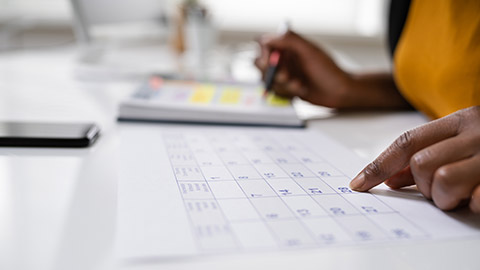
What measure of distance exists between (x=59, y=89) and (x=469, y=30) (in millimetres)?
791

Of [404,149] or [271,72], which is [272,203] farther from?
[271,72]

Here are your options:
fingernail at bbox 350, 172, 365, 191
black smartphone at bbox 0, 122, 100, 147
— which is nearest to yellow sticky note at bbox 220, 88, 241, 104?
black smartphone at bbox 0, 122, 100, 147

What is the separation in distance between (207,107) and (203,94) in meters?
0.10

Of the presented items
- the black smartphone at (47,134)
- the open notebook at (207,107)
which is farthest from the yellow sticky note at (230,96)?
the black smartphone at (47,134)

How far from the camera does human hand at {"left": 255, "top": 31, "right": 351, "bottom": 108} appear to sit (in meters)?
0.93

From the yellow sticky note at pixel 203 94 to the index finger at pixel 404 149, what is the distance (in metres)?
0.42

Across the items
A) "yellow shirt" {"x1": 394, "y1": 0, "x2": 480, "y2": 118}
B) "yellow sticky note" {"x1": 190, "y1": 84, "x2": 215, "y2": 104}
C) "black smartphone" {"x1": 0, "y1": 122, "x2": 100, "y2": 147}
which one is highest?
"yellow sticky note" {"x1": 190, "y1": 84, "x2": 215, "y2": 104}

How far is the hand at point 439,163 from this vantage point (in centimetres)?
44

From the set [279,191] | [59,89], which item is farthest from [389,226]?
[59,89]

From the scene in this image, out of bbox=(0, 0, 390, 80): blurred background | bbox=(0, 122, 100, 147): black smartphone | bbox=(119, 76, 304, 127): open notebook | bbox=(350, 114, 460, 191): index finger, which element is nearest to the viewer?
bbox=(350, 114, 460, 191): index finger

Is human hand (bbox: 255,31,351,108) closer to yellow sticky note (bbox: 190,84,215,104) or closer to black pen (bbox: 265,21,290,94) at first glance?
black pen (bbox: 265,21,290,94)

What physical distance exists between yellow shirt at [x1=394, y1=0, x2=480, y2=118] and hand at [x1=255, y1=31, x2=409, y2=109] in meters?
0.09

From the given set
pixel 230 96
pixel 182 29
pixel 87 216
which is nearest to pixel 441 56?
pixel 230 96

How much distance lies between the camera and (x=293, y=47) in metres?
0.95
